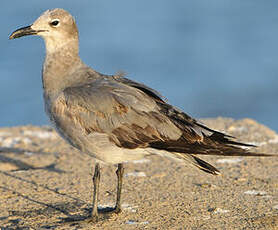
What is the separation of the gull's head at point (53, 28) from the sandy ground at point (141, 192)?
5.92 feet

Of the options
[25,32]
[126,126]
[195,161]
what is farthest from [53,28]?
[195,161]

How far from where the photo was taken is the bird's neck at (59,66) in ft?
18.5

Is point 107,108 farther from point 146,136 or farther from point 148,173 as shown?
point 148,173

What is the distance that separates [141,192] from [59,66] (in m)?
1.74

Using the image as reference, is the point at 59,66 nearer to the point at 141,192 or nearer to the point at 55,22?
the point at 55,22

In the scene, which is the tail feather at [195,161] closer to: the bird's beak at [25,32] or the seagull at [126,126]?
the seagull at [126,126]

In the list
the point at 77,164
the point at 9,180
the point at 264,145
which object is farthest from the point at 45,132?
the point at 264,145

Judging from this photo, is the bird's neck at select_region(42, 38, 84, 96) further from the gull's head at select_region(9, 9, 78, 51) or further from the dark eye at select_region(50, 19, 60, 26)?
the dark eye at select_region(50, 19, 60, 26)

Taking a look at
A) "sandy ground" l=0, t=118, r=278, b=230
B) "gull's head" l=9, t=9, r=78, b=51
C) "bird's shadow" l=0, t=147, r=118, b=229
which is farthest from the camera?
"gull's head" l=9, t=9, r=78, b=51

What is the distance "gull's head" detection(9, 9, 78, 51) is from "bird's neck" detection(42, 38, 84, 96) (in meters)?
0.06

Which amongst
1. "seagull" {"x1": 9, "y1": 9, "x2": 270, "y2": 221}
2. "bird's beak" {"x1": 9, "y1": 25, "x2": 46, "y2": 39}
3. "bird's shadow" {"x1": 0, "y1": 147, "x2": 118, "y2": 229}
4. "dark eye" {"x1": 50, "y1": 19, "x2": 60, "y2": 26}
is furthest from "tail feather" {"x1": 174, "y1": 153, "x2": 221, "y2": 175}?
"bird's beak" {"x1": 9, "y1": 25, "x2": 46, "y2": 39}

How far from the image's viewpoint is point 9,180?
691 centimetres

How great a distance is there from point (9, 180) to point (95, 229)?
2.15 m

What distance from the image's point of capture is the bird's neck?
5.63 meters
